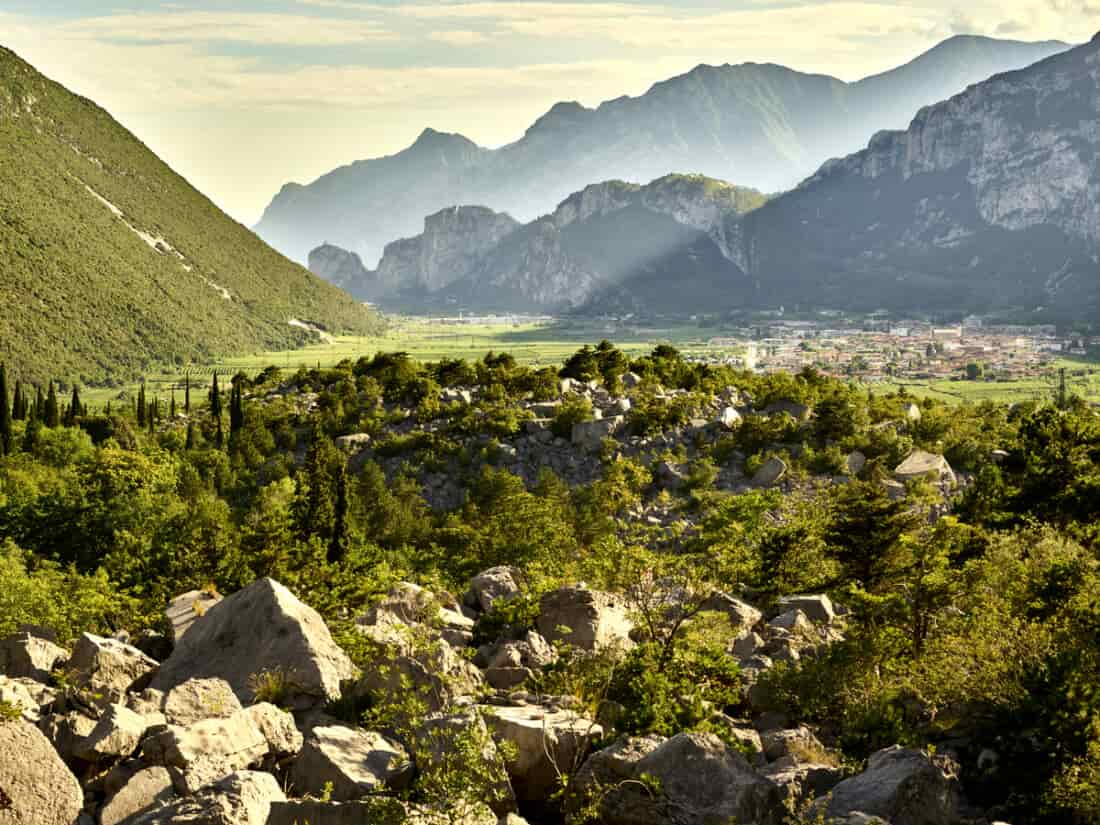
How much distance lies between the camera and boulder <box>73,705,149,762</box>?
528 inches

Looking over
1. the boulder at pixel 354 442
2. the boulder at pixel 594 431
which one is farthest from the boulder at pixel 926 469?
the boulder at pixel 354 442

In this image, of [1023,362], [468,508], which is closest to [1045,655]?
[468,508]

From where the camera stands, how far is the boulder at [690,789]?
12117mm

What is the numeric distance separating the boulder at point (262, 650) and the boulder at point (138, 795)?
162 inches

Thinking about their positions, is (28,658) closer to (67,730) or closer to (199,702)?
(67,730)

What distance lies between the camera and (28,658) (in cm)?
1808

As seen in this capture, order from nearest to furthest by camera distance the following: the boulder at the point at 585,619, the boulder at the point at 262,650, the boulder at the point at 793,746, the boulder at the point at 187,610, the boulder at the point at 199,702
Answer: the boulder at the point at 199,702 < the boulder at the point at 793,746 < the boulder at the point at 262,650 < the boulder at the point at 585,619 < the boulder at the point at 187,610

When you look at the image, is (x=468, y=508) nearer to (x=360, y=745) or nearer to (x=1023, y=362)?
(x=360, y=745)

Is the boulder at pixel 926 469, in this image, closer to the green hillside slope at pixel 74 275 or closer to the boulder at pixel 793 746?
the boulder at pixel 793 746

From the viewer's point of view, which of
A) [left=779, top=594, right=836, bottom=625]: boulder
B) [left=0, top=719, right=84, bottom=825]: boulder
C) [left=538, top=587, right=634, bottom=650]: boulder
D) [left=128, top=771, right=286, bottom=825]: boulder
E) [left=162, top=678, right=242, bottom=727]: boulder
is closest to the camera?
[left=128, top=771, right=286, bottom=825]: boulder

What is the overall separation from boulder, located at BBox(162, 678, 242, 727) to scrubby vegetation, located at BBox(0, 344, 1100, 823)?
213 centimetres

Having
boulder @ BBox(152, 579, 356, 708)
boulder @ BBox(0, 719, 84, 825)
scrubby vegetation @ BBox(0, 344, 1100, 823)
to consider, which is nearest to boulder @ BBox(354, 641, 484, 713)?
scrubby vegetation @ BBox(0, 344, 1100, 823)

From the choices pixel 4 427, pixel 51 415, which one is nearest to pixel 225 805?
pixel 4 427

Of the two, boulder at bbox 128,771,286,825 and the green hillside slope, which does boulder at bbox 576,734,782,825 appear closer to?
boulder at bbox 128,771,286,825
